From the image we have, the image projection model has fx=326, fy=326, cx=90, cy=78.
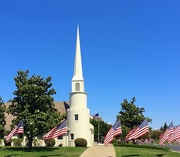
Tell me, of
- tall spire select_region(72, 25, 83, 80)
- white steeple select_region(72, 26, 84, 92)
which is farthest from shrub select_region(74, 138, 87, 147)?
tall spire select_region(72, 25, 83, 80)

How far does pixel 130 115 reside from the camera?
62.2 m

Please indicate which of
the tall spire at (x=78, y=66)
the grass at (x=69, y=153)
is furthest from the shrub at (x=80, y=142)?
the grass at (x=69, y=153)

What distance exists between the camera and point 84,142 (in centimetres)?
5247

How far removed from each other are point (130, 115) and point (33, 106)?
952 inches

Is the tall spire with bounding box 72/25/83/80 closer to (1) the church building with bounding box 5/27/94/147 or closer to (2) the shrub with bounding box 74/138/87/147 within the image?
(1) the church building with bounding box 5/27/94/147

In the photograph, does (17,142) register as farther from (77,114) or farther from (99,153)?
(99,153)

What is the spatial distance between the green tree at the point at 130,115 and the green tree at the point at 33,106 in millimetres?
20565

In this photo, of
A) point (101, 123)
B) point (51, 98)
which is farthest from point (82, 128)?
point (101, 123)

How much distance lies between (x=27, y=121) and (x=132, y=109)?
26232mm

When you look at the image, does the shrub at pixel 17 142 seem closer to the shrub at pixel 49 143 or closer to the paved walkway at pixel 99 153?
the shrub at pixel 49 143

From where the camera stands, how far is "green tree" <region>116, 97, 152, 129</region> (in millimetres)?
61250

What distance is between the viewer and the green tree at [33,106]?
41938 millimetres

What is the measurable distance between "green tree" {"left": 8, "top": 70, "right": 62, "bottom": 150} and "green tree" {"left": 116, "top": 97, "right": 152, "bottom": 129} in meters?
20.6

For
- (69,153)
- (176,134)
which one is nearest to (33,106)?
(69,153)
